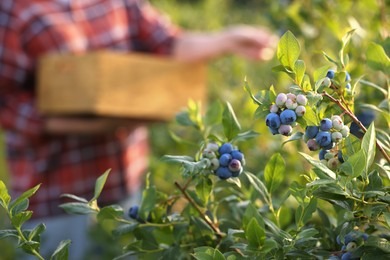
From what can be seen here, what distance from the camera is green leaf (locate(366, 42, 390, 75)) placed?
3.41 feet

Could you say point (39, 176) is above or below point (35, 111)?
below

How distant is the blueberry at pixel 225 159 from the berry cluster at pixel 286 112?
127mm

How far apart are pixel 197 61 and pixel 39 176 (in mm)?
736

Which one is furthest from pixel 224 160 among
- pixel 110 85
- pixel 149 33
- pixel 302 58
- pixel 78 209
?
pixel 149 33

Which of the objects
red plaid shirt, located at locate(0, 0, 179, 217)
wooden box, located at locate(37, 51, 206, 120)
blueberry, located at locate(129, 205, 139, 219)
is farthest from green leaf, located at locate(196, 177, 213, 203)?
red plaid shirt, located at locate(0, 0, 179, 217)

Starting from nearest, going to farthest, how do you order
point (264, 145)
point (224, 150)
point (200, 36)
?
point (224, 150)
point (264, 145)
point (200, 36)

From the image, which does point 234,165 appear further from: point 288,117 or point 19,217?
point 19,217

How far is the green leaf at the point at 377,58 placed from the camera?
104cm

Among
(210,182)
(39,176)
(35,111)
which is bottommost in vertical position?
(39,176)

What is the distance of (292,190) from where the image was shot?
95 centimetres

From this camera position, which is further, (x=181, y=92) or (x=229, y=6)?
(x=229, y=6)

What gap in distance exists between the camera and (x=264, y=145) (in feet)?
8.43

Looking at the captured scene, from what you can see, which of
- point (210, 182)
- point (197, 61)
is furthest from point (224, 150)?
point (197, 61)

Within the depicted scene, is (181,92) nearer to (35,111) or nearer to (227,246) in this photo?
(35,111)
